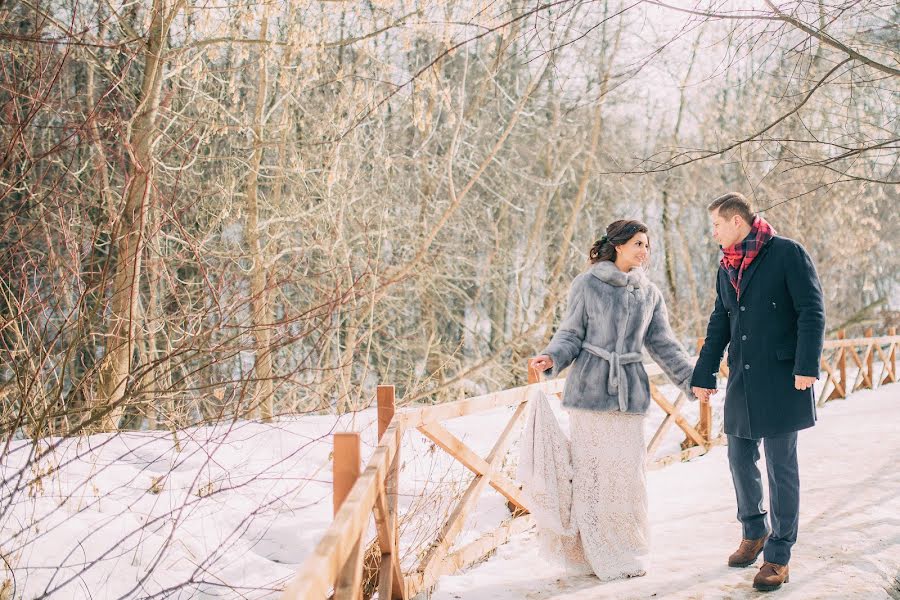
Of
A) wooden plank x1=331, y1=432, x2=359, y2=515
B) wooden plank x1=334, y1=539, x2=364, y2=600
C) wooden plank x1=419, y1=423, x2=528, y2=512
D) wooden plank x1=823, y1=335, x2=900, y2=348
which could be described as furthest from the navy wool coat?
wooden plank x1=823, y1=335, x2=900, y2=348

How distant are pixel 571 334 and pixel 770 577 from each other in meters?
1.43

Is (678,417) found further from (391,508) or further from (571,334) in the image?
(391,508)

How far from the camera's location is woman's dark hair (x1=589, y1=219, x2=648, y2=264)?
155 inches

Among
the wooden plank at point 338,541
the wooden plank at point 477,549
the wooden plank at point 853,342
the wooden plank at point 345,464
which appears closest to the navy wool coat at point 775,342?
the wooden plank at point 477,549

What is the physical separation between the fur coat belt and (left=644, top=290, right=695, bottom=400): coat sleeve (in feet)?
0.70

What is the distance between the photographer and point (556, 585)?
12.1 feet

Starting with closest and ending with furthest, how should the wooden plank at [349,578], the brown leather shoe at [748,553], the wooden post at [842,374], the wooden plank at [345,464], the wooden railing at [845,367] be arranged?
the wooden plank at [349,578], the wooden plank at [345,464], the brown leather shoe at [748,553], the wooden railing at [845,367], the wooden post at [842,374]

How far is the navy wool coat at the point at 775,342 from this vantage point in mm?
3412

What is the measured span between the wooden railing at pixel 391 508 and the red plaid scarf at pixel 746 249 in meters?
1.18

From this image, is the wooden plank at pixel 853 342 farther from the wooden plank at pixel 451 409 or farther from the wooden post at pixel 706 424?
the wooden plank at pixel 451 409

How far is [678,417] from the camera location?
275 inches

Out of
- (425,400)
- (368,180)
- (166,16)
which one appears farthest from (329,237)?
(425,400)

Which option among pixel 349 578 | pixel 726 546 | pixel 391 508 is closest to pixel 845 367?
pixel 726 546

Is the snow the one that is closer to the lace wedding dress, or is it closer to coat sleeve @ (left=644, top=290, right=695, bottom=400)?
the lace wedding dress
